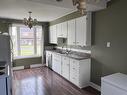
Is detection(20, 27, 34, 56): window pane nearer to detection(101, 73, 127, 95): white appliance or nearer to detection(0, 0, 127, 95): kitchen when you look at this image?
detection(0, 0, 127, 95): kitchen

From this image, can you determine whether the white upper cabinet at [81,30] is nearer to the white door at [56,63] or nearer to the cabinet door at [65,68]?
the cabinet door at [65,68]

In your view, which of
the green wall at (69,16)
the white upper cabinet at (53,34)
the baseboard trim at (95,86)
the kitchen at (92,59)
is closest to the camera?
the kitchen at (92,59)

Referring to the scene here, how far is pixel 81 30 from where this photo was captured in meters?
3.33

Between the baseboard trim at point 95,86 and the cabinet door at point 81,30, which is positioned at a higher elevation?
the cabinet door at point 81,30

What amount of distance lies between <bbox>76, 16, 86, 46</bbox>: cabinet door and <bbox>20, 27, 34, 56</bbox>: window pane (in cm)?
312

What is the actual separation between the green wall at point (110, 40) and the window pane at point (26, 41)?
359cm

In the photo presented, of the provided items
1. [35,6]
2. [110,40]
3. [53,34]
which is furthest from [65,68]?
[35,6]

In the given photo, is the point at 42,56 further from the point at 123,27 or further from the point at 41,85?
the point at 123,27

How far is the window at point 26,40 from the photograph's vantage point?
5.39 meters

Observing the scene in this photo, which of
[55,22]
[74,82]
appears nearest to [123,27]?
[74,82]

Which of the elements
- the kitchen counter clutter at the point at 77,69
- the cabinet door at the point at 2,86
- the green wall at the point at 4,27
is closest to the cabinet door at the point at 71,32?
the kitchen counter clutter at the point at 77,69

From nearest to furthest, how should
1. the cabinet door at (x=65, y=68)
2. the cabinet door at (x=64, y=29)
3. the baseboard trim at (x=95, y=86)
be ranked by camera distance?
the baseboard trim at (x=95, y=86), the cabinet door at (x=65, y=68), the cabinet door at (x=64, y=29)

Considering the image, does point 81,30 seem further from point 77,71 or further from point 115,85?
point 115,85

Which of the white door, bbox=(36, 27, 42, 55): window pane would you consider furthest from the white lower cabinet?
bbox=(36, 27, 42, 55): window pane
